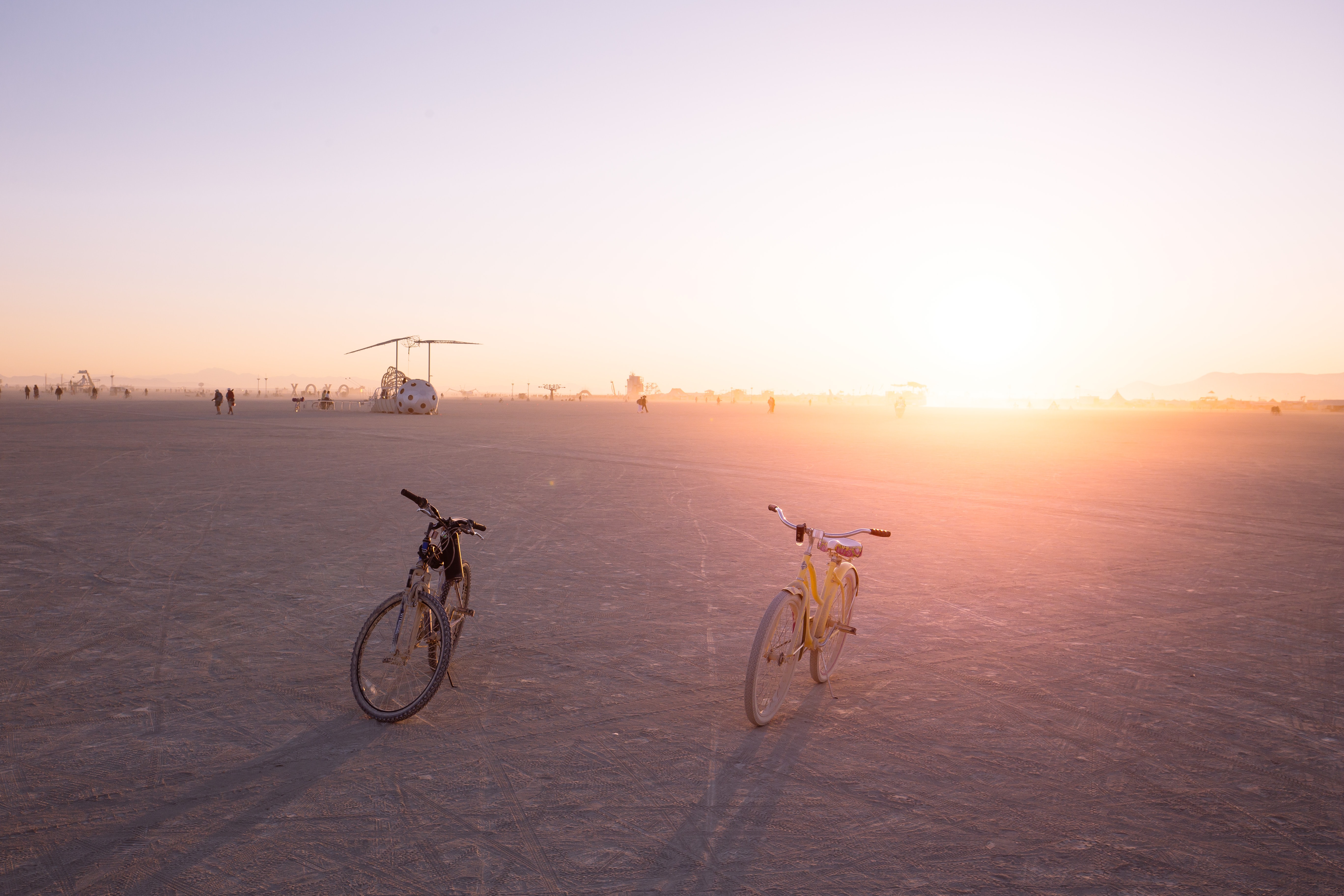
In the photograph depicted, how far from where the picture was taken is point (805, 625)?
17.7ft

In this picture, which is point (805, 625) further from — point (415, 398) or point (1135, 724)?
point (415, 398)

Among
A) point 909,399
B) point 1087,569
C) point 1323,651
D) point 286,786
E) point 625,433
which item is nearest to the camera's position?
point 286,786

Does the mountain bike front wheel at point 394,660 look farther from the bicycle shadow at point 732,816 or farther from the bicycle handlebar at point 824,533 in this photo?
the bicycle handlebar at point 824,533

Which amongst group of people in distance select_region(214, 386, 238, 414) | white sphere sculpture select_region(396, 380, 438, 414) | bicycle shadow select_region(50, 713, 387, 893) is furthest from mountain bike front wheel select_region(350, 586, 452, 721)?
white sphere sculpture select_region(396, 380, 438, 414)

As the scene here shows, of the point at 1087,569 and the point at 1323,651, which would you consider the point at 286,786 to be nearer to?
the point at 1323,651

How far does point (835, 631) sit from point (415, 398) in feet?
197

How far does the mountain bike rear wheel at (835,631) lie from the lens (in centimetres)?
568

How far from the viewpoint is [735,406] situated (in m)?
151

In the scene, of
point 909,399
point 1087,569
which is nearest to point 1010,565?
point 1087,569

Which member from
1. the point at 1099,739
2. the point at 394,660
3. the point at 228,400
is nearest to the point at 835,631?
the point at 1099,739

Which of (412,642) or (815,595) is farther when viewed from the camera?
(815,595)

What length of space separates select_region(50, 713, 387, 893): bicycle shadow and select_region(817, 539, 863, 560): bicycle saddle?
3.10 m

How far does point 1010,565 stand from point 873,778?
20.7 feet

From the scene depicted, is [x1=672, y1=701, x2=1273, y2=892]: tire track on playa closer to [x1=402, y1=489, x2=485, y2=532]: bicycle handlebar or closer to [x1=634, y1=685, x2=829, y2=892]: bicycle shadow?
[x1=634, y1=685, x2=829, y2=892]: bicycle shadow
